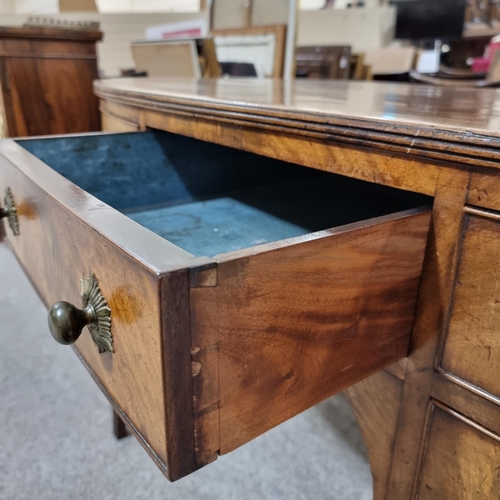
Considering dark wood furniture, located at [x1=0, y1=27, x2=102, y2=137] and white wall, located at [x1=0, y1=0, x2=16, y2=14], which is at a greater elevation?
white wall, located at [x1=0, y1=0, x2=16, y2=14]

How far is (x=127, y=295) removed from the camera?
31cm

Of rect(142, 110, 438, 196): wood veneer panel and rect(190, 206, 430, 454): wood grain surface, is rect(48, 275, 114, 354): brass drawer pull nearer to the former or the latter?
rect(190, 206, 430, 454): wood grain surface

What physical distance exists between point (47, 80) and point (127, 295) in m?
1.21

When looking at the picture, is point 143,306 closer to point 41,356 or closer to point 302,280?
point 302,280

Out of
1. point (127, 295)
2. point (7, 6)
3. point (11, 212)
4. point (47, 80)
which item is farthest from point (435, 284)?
point (7, 6)

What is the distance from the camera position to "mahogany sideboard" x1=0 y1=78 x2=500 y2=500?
30 centimetres

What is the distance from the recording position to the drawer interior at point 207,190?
2.19 ft

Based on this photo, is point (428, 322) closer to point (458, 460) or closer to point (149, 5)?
point (458, 460)

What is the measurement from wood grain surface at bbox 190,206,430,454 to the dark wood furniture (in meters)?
1.19

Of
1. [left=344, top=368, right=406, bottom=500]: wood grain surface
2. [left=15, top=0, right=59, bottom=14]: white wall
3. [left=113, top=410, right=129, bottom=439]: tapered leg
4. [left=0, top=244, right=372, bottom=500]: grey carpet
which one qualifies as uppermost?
[left=15, top=0, right=59, bottom=14]: white wall

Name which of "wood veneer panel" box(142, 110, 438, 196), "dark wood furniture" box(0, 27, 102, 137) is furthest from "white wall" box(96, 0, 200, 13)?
"wood veneer panel" box(142, 110, 438, 196)

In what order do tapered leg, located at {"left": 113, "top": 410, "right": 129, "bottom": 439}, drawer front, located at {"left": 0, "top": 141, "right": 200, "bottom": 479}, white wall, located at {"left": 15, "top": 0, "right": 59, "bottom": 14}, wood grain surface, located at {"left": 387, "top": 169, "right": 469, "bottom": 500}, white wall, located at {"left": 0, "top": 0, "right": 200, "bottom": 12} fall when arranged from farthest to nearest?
white wall, located at {"left": 0, "top": 0, "right": 200, "bottom": 12} → white wall, located at {"left": 15, "top": 0, "right": 59, "bottom": 14} → tapered leg, located at {"left": 113, "top": 410, "right": 129, "bottom": 439} → wood grain surface, located at {"left": 387, "top": 169, "right": 469, "bottom": 500} → drawer front, located at {"left": 0, "top": 141, "right": 200, "bottom": 479}

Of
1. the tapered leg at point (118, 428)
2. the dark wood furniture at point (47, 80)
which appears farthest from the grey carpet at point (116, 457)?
the dark wood furniture at point (47, 80)

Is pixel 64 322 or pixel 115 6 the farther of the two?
pixel 115 6
